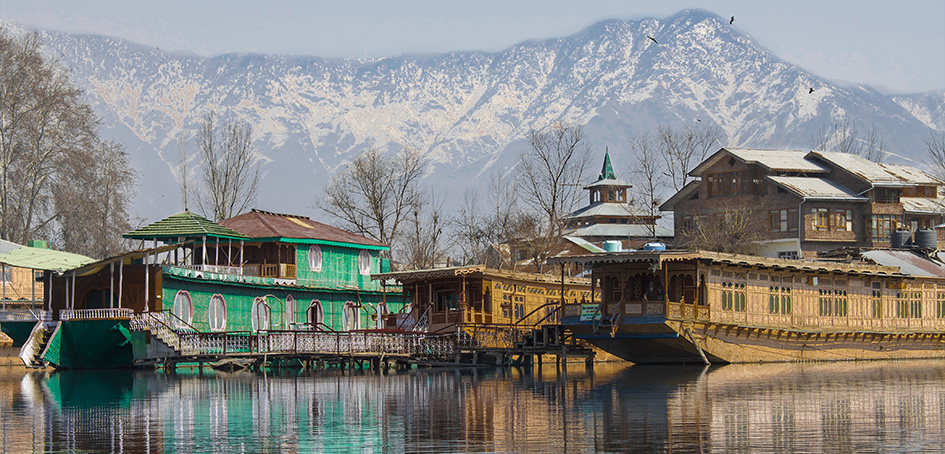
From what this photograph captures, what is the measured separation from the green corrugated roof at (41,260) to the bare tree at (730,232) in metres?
35.7

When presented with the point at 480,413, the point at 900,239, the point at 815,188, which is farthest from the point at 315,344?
the point at 815,188

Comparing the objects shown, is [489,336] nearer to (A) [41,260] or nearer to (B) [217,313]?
(B) [217,313]

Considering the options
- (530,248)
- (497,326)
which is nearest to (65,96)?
(530,248)

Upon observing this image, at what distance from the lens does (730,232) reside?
221 ft

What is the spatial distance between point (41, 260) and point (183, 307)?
5810 mm

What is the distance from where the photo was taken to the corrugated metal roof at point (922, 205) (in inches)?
2883

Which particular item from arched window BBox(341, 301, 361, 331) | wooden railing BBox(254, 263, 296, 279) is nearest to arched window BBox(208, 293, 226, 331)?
wooden railing BBox(254, 263, 296, 279)

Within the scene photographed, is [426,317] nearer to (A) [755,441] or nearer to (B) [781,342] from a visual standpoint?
(B) [781,342]

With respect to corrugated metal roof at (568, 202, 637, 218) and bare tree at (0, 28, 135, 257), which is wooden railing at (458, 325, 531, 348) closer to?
bare tree at (0, 28, 135, 257)

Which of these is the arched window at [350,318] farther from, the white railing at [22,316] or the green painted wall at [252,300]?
the white railing at [22,316]

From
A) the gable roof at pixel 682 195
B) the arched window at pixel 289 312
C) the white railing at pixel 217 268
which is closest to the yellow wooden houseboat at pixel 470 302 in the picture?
the arched window at pixel 289 312

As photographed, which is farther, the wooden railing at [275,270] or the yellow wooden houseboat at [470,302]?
the wooden railing at [275,270]

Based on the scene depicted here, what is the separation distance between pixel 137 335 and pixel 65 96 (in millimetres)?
26272

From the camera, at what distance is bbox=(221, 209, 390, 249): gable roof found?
162 feet
